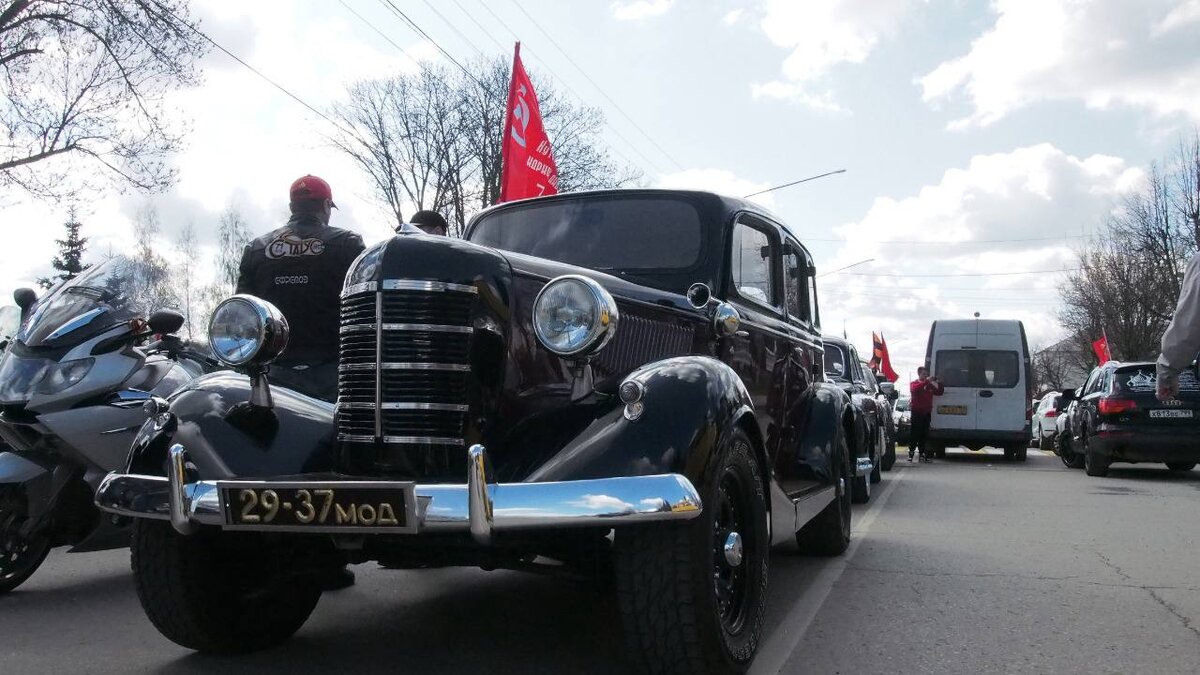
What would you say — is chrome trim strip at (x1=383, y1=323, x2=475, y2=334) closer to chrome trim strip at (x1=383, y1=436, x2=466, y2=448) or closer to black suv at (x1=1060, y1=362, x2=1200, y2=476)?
chrome trim strip at (x1=383, y1=436, x2=466, y2=448)

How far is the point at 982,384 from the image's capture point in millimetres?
18625

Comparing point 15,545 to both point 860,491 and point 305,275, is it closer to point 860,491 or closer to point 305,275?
point 305,275

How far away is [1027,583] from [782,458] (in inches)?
67.7

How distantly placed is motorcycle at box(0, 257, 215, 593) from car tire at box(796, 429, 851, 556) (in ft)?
12.0

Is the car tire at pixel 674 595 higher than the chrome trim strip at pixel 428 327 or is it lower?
lower

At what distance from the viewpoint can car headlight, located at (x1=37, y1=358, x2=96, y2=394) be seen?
528cm

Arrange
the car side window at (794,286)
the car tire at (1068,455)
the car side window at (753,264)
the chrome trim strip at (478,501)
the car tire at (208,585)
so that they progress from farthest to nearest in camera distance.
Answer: the car tire at (1068,455)
the car side window at (794,286)
the car side window at (753,264)
the car tire at (208,585)
the chrome trim strip at (478,501)

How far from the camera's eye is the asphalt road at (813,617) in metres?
3.99

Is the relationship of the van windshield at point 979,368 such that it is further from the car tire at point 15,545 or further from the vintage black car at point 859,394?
the car tire at point 15,545

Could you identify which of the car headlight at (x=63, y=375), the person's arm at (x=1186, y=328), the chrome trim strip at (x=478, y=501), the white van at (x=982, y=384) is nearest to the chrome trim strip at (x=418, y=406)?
the chrome trim strip at (x=478, y=501)

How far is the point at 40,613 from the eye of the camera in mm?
4949

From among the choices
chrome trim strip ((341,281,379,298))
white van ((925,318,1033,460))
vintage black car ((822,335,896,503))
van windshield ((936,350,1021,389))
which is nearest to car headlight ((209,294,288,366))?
chrome trim strip ((341,281,379,298))

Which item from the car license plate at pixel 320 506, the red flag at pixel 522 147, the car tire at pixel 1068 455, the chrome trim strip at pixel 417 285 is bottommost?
the car tire at pixel 1068 455

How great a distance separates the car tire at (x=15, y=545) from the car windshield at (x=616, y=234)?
2847 mm
